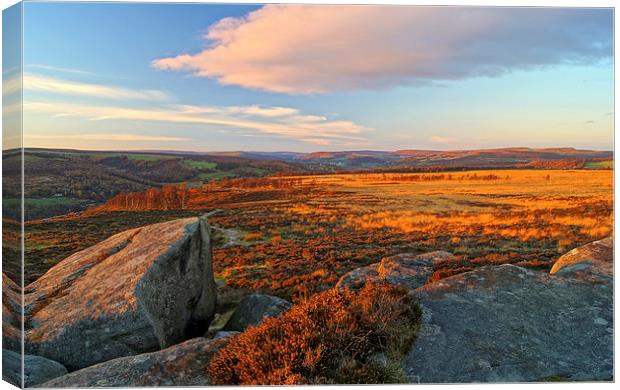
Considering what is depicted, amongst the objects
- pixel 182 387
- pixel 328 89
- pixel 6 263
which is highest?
pixel 328 89

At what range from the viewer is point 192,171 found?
8828 millimetres

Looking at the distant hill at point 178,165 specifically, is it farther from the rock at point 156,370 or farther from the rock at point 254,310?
the rock at point 156,370

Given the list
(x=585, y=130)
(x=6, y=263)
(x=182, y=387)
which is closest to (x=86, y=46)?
(x=6, y=263)

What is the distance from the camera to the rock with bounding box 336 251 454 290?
834 centimetres

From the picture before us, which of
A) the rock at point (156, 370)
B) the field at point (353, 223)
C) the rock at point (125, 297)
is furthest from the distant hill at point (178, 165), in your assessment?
the rock at point (156, 370)

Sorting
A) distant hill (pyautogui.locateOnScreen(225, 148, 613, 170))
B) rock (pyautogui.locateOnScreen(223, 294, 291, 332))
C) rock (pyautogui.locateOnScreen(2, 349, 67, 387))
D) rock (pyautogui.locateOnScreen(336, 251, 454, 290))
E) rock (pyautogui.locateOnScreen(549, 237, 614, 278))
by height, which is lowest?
rock (pyautogui.locateOnScreen(2, 349, 67, 387))

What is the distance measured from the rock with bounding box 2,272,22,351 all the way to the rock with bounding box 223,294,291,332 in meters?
3.20

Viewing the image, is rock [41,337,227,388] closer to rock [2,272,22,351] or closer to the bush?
the bush

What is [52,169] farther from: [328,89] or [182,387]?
[328,89]

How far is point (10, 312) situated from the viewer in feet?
24.0

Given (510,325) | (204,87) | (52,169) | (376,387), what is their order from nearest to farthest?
1. (376,387)
2. (510,325)
3. (52,169)
4. (204,87)

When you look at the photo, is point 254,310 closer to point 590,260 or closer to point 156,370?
point 156,370

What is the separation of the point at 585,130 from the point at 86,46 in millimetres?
8537

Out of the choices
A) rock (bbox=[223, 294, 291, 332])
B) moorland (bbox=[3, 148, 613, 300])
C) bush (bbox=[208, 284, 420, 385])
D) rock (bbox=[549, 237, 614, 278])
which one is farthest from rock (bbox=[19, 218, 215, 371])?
rock (bbox=[549, 237, 614, 278])
